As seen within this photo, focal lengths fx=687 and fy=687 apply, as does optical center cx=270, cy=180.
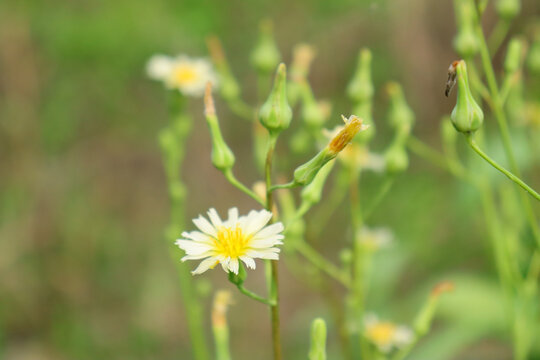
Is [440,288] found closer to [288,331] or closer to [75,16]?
[288,331]

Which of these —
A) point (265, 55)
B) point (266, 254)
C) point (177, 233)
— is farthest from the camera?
point (265, 55)

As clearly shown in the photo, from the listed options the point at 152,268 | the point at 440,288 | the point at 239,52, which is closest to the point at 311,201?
the point at 440,288

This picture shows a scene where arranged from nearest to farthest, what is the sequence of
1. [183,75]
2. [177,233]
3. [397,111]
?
[397,111]
[177,233]
[183,75]

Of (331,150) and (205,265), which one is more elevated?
(331,150)

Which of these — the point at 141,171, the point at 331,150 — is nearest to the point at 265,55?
the point at 331,150

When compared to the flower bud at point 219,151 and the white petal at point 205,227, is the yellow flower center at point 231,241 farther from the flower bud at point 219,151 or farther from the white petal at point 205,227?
the flower bud at point 219,151

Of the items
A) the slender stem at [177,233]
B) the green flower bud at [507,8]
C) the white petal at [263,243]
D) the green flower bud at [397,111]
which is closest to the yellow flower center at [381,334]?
the slender stem at [177,233]

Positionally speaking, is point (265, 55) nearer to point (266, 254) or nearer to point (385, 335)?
point (385, 335)
